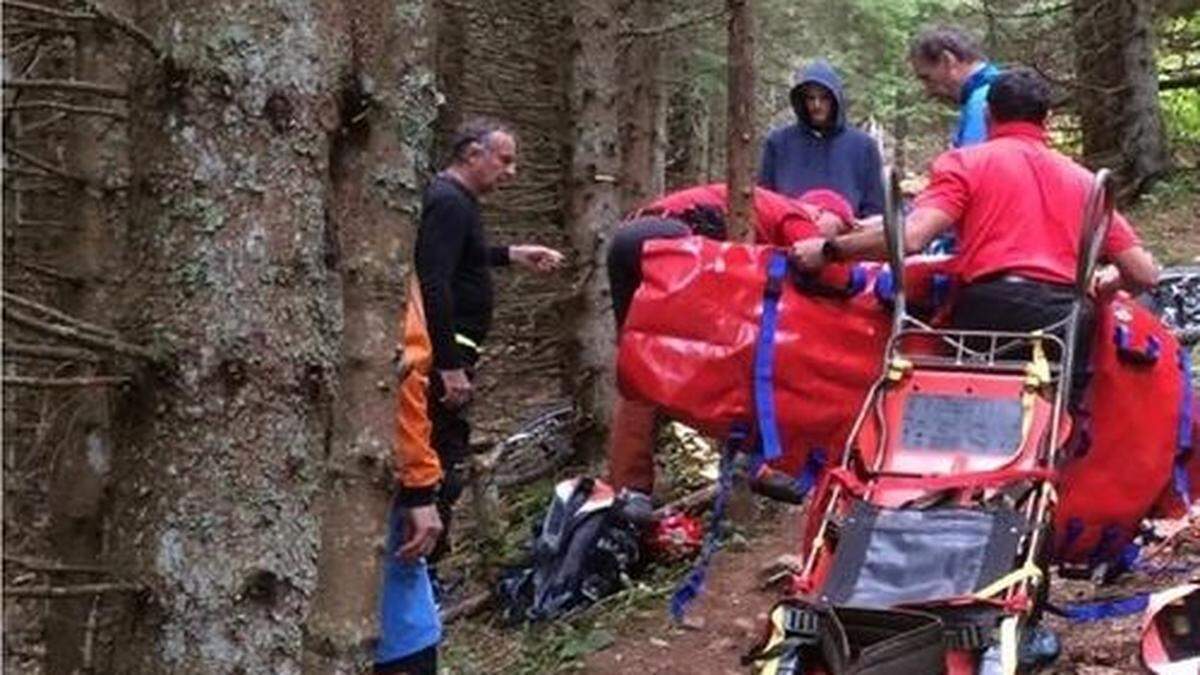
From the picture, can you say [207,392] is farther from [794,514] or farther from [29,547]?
[794,514]

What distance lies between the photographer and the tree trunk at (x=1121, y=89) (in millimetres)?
14875

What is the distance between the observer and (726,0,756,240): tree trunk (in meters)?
7.37

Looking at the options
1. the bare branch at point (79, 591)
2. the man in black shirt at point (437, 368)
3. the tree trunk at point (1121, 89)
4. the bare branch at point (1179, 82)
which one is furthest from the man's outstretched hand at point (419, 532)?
the bare branch at point (1179, 82)

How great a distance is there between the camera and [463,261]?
247 inches

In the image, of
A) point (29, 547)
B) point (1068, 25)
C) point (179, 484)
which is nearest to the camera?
point (179, 484)

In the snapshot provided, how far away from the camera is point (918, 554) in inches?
175

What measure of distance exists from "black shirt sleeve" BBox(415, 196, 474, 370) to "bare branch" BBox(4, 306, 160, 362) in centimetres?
327

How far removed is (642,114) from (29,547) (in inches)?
266

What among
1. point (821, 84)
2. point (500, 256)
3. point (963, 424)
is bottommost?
point (963, 424)

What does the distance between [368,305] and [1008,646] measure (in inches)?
70.8

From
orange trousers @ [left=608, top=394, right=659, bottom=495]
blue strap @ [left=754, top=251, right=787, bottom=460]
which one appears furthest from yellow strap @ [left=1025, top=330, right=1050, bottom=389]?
orange trousers @ [left=608, top=394, right=659, bottom=495]

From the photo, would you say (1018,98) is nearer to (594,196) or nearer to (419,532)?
(419,532)

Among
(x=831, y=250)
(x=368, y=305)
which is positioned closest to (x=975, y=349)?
(x=831, y=250)

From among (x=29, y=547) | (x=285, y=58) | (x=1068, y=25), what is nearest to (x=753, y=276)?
(x=29, y=547)
